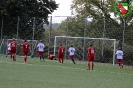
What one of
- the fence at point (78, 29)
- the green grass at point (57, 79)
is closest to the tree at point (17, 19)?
the fence at point (78, 29)

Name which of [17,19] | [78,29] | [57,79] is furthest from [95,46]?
[57,79]

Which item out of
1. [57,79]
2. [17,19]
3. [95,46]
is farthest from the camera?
[17,19]

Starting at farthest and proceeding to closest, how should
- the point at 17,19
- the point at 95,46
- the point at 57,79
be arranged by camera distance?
the point at 17,19
the point at 95,46
the point at 57,79

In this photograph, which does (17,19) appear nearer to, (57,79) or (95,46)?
(95,46)

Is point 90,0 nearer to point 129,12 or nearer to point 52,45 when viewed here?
point 129,12

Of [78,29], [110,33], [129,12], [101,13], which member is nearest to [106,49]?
[110,33]

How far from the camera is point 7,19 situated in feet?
165

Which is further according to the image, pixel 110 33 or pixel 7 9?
pixel 7 9

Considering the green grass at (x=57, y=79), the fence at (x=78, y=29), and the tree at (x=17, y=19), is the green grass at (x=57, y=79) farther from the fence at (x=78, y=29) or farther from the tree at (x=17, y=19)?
the tree at (x=17, y=19)

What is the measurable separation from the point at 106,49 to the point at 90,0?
20596 mm

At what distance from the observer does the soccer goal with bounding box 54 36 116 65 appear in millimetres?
42438

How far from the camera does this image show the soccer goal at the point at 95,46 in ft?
139

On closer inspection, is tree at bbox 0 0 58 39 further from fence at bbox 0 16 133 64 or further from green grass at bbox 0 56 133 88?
green grass at bbox 0 56 133 88

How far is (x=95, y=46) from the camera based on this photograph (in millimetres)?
43656
